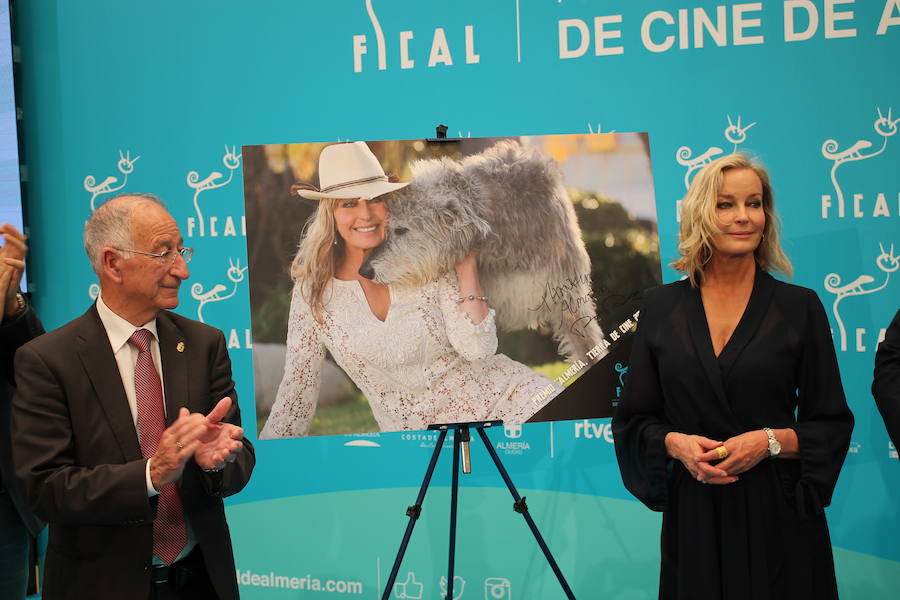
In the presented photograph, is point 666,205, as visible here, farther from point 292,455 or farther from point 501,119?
point 292,455

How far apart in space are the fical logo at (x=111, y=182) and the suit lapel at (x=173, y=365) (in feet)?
7.70

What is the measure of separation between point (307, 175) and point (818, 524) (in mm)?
2049

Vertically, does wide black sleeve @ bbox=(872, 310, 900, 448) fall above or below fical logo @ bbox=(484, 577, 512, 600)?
above

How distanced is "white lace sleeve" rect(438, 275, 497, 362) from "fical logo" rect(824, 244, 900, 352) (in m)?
1.77

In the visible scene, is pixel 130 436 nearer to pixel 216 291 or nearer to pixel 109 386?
pixel 109 386

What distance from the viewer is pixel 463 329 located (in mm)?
2832

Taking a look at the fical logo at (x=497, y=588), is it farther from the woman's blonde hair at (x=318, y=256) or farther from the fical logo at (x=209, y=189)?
the fical logo at (x=209, y=189)

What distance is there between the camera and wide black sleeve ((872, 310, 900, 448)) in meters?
2.31

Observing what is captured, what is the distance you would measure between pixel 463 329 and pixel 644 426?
79 centimetres

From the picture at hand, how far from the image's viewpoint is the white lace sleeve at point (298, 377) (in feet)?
9.43

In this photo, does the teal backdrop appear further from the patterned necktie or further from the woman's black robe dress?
the patterned necktie

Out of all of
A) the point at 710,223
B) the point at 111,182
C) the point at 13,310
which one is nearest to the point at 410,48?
the point at 111,182

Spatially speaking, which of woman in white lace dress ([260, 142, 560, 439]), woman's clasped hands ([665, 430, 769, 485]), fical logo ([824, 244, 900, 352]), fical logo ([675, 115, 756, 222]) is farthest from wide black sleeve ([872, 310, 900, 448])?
fical logo ([675, 115, 756, 222])

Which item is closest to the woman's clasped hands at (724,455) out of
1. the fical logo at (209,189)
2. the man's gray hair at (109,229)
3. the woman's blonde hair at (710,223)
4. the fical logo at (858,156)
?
the woman's blonde hair at (710,223)
